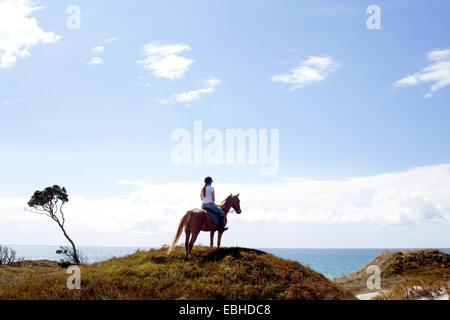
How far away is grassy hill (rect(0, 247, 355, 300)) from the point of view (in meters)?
15.2

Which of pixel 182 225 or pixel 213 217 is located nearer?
pixel 182 225

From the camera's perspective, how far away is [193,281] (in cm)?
1655

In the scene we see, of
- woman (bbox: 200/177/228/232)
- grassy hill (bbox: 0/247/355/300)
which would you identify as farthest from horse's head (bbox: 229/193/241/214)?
grassy hill (bbox: 0/247/355/300)

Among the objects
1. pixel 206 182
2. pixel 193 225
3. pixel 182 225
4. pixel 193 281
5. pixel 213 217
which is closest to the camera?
pixel 193 281

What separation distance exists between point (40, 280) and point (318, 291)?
13476mm

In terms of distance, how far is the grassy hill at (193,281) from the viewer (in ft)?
49.8

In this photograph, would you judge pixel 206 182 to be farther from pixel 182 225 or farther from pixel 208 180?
pixel 182 225

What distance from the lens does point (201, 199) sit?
20266 millimetres

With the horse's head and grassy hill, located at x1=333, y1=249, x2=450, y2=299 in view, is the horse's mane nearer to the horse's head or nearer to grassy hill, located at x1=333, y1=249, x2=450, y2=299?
the horse's head

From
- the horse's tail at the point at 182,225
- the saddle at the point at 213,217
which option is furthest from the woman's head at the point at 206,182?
the horse's tail at the point at 182,225

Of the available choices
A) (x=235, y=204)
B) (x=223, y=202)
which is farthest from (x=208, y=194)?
(x=235, y=204)

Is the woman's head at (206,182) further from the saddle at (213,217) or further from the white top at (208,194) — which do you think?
the saddle at (213,217)
